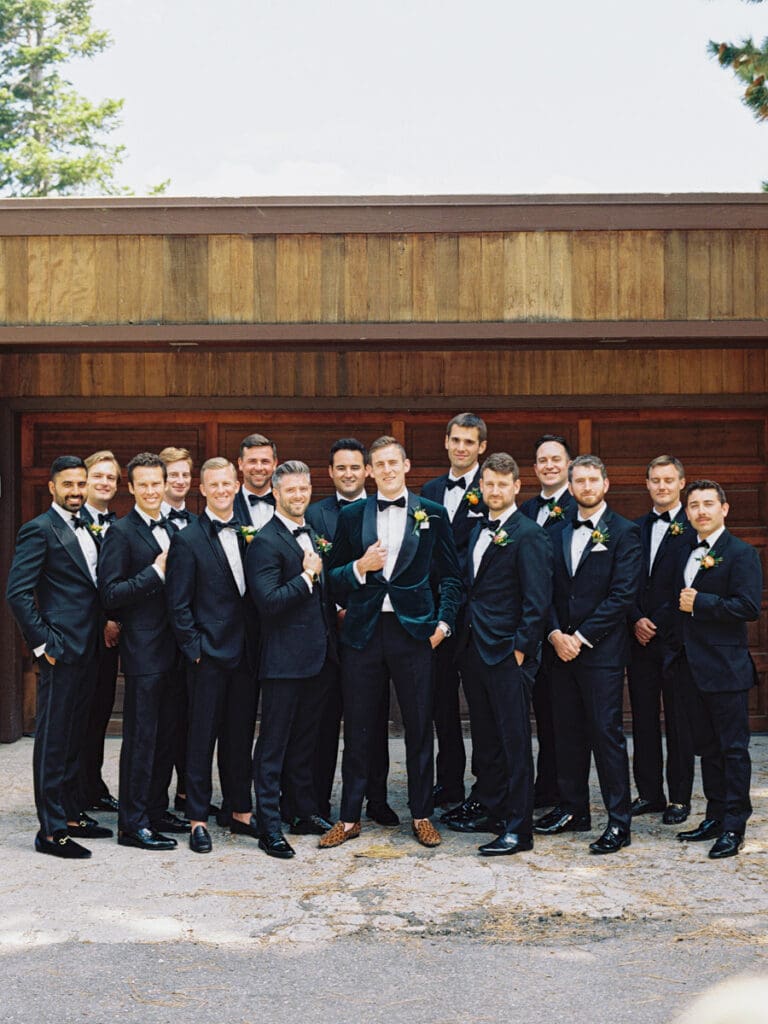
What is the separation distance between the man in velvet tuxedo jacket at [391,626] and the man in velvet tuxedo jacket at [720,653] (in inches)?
49.8

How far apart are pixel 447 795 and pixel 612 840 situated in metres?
1.26

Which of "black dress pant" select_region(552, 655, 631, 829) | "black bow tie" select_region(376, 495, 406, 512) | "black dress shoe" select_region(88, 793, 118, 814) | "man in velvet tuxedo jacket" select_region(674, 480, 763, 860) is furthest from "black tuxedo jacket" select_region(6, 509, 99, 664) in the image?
"man in velvet tuxedo jacket" select_region(674, 480, 763, 860)

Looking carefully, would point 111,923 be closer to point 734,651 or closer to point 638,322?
point 734,651

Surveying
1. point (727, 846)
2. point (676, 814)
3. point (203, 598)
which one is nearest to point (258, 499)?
point (203, 598)

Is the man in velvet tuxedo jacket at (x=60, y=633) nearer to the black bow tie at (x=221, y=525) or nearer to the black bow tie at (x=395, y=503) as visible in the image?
the black bow tie at (x=221, y=525)

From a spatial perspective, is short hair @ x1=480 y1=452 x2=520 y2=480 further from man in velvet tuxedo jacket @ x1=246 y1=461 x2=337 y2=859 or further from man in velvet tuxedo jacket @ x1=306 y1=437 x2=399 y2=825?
man in velvet tuxedo jacket @ x1=246 y1=461 x2=337 y2=859

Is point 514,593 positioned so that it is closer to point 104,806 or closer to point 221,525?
point 221,525

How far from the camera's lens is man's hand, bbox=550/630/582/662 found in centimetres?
629

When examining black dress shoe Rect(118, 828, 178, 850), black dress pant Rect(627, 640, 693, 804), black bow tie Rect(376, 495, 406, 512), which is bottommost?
black dress shoe Rect(118, 828, 178, 850)

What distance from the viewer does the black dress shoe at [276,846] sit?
6.03 meters

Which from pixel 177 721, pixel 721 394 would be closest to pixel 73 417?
pixel 177 721

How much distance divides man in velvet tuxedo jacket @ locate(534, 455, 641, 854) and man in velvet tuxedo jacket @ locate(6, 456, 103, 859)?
7.99 feet

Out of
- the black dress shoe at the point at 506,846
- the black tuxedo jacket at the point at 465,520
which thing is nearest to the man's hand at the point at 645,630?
the black tuxedo jacket at the point at 465,520

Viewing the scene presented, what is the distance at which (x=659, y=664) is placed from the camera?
270 inches
